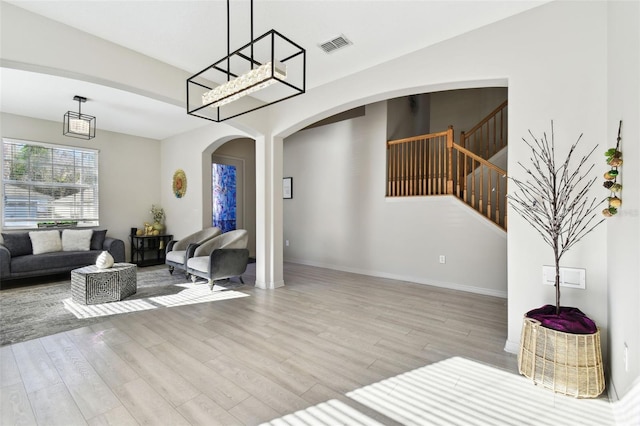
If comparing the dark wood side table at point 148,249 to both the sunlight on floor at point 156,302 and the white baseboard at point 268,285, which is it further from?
the white baseboard at point 268,285

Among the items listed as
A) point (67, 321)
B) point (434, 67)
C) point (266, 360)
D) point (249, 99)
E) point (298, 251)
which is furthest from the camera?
point (298, 251)

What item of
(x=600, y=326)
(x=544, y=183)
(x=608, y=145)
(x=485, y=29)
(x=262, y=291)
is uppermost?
(x=485, y=29)

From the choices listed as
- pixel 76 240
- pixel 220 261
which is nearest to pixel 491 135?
pixel 220 261

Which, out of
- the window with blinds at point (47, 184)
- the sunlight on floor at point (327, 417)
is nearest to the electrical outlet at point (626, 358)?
the sunlight on floor at point (327, 417)

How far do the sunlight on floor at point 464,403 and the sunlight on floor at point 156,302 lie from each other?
2.65m

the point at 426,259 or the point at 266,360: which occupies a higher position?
the point at 426,259

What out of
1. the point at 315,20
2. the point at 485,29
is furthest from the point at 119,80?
the point at 485,29

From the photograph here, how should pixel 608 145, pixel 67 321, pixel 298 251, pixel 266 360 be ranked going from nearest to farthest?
pixel 608 145 → pixel 266 360 → pixel 67 321 → pixel 298 251

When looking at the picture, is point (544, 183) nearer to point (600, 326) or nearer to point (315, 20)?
point (600, 326)

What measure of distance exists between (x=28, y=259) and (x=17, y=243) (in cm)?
48

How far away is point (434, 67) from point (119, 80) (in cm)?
315

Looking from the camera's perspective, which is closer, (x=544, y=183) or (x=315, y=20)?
(x=544, y=183)

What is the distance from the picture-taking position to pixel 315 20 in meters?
2.60

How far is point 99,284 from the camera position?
146 inches
